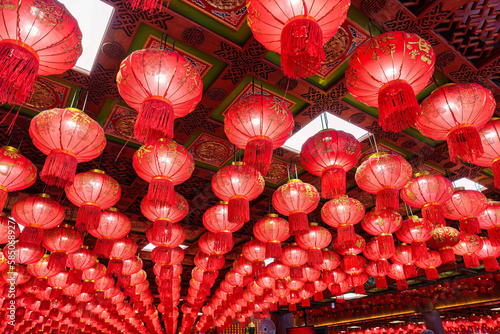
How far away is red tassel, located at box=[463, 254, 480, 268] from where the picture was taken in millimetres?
4965

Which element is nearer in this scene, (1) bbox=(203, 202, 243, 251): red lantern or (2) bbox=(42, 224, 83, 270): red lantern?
(1) bbox=(203, 202, 243, 251): red lantern

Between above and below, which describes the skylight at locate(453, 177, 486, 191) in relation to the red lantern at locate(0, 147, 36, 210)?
above

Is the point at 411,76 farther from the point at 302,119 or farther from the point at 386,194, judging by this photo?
the point at 302,119

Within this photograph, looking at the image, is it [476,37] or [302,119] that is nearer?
[476,37]

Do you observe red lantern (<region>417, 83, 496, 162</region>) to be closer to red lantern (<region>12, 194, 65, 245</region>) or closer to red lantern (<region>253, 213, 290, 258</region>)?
red lantern (<region>253, 213, 290, 258</region>)

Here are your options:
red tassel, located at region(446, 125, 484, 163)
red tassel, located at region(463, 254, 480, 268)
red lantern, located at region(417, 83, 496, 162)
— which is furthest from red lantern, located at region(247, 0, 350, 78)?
red tassel, located at region(463, 254, 480, 268)

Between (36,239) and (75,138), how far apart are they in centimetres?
161

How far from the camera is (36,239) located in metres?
3.26

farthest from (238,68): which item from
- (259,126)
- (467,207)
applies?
(467,207)

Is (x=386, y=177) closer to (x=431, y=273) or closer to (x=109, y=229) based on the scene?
(x=109, y=229)

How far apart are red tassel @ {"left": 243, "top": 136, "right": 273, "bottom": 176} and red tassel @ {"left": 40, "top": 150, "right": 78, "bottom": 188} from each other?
1290 millimetres

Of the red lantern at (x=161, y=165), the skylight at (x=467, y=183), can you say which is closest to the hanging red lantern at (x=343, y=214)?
the red lantern at (x=161, y=165)

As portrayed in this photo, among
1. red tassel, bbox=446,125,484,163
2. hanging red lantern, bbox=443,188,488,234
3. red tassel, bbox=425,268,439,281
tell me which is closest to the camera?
red tassel, bbox=446,125,484,163

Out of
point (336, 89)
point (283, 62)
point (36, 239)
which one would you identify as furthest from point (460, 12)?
point (36, 239)
